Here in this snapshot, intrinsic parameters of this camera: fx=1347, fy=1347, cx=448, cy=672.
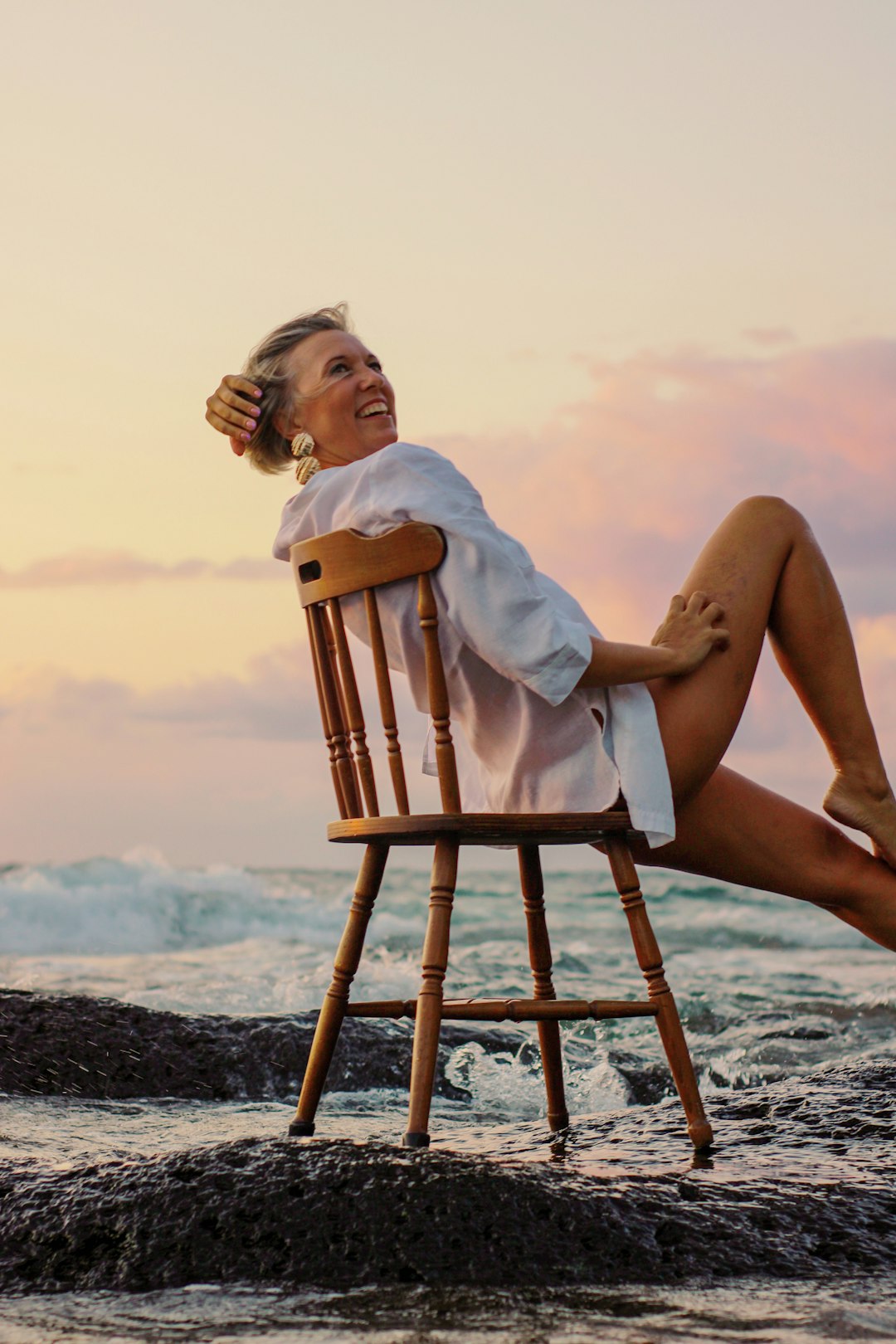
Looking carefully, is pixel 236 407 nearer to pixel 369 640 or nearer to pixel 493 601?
pixel 369 640

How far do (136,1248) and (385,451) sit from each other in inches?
65.9

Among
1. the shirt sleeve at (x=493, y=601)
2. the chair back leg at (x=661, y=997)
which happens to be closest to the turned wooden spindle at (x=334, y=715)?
the shirt sleeve at (x=493, y=601)

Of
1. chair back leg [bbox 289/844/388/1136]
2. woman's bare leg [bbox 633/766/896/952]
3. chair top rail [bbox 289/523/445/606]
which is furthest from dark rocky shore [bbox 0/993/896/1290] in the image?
chair top rail [bbox 289/523/445/606]

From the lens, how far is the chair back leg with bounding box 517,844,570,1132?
11.1 ft

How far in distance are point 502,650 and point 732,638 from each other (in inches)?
24.7

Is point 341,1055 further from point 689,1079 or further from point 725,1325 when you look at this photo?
point 725,1325

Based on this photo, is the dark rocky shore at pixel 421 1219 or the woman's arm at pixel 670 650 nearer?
the dark rocky shore at pixel 421 1219

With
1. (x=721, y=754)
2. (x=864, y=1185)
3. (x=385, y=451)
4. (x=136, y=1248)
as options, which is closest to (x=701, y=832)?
(x=721, y=754)

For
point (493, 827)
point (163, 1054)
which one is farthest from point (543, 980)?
point (163, 1054)

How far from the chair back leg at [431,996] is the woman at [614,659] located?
0.31 metres

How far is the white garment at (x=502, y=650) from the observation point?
9.27 ft

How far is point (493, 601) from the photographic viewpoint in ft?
9.25

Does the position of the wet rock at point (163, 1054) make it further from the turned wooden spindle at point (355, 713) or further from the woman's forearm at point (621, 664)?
the woman's forearm at point (621, 664)

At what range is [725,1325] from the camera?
197 centimetres
